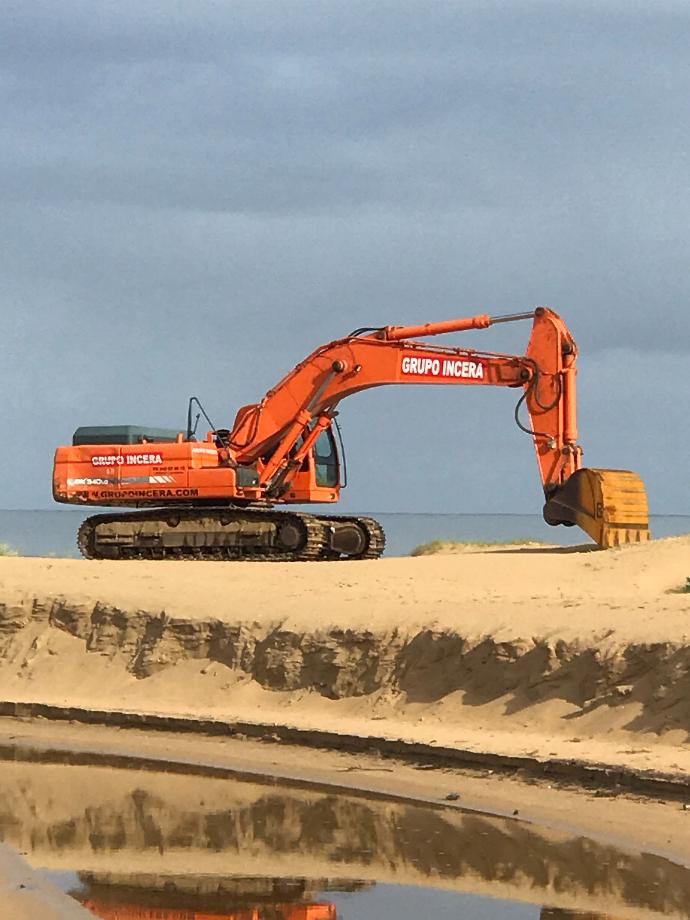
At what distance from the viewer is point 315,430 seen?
33.2 m

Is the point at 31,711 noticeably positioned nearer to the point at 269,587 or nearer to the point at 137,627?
the point at 137,627

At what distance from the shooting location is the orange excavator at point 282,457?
30.6m

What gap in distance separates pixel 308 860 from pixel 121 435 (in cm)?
2170

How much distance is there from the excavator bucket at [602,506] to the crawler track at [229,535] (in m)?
4.78

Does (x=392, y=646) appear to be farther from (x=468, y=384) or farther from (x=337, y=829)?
(x=468, y=384)

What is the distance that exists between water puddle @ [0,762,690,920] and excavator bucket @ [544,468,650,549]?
14.0m

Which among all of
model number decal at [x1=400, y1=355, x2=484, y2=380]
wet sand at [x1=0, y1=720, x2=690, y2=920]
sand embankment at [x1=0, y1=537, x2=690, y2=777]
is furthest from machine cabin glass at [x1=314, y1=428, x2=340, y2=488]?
wet sand at [x1=0, y1=720, x2=690, y2=920]

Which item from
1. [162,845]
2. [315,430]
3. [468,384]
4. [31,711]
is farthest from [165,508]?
[162,845]

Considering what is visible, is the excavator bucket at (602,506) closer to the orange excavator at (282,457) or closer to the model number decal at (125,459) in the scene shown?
the orange excavator at (282,457)

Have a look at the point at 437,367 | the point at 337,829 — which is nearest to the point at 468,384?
the point at 437,367

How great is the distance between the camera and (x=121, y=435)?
33.9 metres

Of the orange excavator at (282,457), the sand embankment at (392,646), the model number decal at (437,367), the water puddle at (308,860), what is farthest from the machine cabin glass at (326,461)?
the water puddle at (308,860)

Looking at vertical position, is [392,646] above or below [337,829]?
above

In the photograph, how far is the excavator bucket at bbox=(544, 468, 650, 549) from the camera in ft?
94.5
